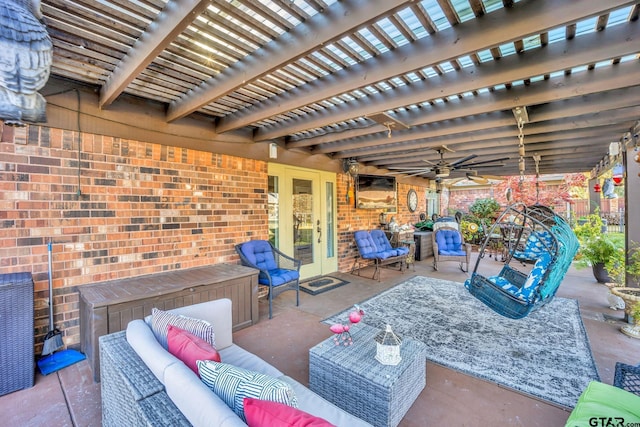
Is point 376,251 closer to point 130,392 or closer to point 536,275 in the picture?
point 536,275

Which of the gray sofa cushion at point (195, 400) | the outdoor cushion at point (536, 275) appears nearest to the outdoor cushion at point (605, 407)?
the outdoor cushion at point (536, 275)

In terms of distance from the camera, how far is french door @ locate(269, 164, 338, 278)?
5148 mm

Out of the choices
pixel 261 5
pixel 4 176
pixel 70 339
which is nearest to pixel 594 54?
pixel 261 5

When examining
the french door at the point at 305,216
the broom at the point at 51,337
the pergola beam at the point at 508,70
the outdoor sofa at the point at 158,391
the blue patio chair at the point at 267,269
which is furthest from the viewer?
the french door at the point at 305,216

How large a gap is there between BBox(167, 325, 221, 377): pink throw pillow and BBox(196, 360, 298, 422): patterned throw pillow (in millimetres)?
135

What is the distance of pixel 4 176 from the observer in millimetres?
2521

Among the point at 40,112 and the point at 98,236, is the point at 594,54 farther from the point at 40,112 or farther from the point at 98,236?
the point at 98,236

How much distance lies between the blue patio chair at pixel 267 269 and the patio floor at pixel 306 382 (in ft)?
1.12

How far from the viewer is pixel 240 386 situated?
3.67ft

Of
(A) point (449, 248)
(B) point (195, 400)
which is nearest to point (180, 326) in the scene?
(B) point (195, 400)

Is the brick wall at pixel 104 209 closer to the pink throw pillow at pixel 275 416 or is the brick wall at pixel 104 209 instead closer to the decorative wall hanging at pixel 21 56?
the decorative wall hanging at pixel 21 56

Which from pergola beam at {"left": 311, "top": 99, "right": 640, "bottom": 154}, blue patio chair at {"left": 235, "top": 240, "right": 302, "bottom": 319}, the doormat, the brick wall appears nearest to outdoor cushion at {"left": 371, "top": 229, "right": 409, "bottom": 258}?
the doormat

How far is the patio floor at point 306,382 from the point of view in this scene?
1.99m

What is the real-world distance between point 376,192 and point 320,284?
2.99 metres
